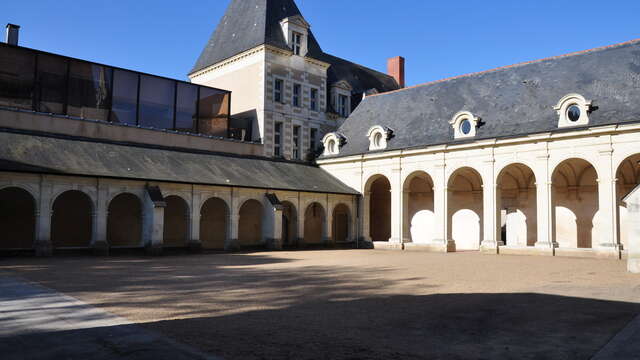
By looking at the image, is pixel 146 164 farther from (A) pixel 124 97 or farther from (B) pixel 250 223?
(B) pixel 250 223

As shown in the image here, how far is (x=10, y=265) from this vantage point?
52.2 ft

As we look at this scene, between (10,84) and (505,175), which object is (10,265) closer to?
(10,84)

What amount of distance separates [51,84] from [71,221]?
283 inches

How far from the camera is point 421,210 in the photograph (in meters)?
33.7

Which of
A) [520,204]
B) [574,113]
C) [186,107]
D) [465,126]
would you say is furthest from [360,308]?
[186,107]

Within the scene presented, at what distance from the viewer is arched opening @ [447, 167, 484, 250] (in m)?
31.2

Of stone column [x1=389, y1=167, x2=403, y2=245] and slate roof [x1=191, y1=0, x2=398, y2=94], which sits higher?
slate roof [x1=191, y1=0, x2=398, y2=94]

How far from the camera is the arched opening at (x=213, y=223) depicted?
91.9 ft

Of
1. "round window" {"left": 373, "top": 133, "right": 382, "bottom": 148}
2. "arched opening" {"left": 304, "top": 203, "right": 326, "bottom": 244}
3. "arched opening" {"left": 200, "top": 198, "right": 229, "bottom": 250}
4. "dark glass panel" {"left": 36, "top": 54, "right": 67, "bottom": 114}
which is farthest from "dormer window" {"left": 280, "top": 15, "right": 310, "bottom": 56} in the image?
"dark glass panel" {"left": 36, "top": 54, "right": 67, "bottom": 114}

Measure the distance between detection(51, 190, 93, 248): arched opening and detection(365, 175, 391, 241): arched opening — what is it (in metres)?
19.5

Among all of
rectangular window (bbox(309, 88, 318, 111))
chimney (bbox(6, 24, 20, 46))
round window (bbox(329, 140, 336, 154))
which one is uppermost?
chimney (bbox(6, 24, 20, 46))

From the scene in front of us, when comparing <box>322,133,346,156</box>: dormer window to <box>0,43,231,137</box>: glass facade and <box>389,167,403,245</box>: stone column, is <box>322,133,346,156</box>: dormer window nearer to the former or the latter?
<box>389,167,403,245</box>: stone column

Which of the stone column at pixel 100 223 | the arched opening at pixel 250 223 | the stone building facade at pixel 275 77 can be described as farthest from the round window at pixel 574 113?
the stone column at pixel 100 223

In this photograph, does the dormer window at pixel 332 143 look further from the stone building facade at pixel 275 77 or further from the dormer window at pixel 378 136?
the dormer window at pixel 378 136
